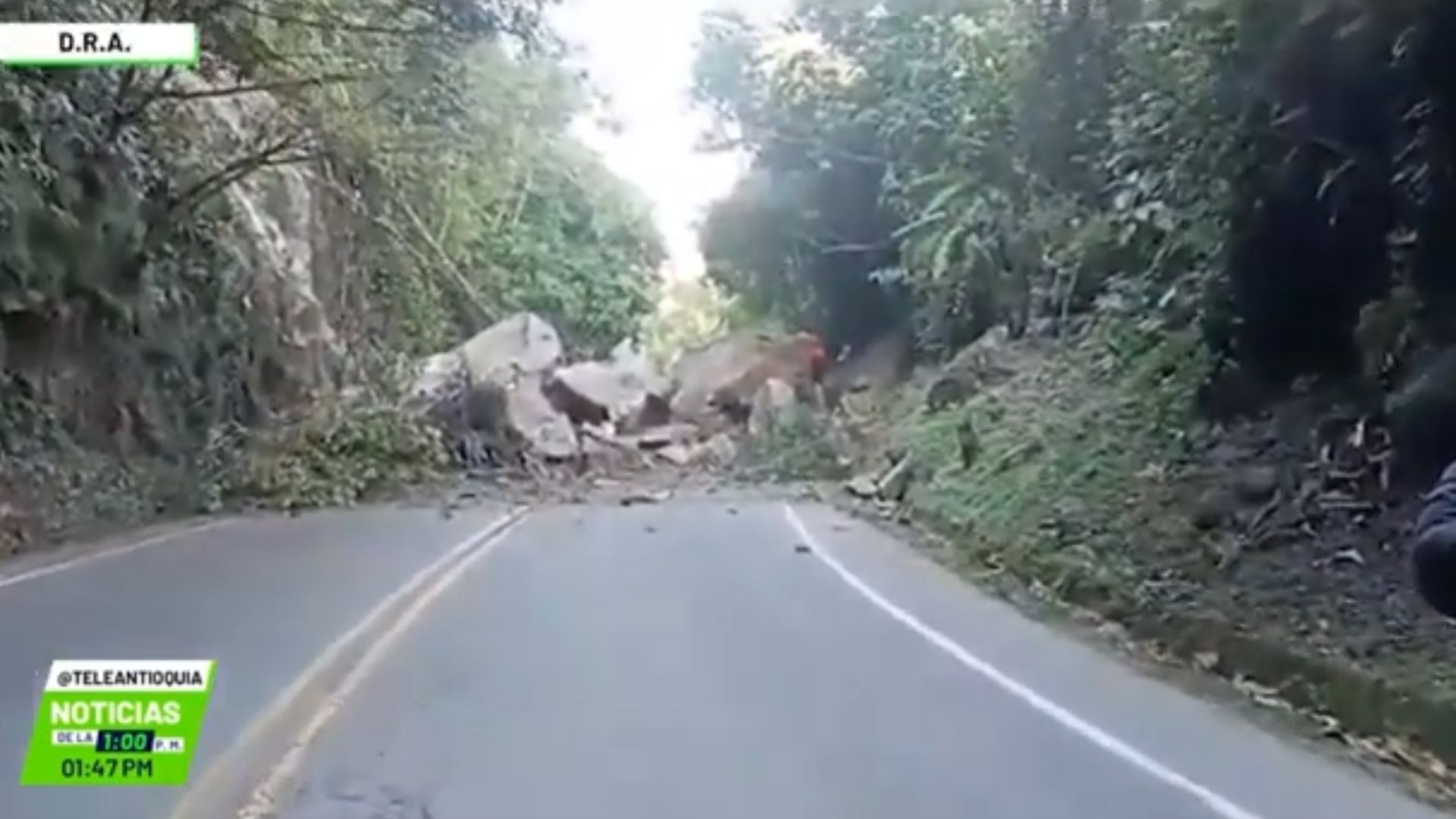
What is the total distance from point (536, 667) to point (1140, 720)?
1.64 meters

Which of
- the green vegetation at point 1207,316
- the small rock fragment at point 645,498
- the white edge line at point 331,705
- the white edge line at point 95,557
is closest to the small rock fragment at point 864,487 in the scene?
the green vegetation at point 1207,316

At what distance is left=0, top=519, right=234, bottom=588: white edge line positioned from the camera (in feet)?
23.0

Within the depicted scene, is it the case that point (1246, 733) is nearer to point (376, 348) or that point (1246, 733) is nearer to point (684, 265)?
point (376, 348)

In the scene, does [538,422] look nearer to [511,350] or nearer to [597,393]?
[511,350]

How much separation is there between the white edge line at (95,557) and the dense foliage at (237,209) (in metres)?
0.88

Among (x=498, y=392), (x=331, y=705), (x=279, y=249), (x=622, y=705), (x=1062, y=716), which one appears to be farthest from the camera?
(x=498, y=392)

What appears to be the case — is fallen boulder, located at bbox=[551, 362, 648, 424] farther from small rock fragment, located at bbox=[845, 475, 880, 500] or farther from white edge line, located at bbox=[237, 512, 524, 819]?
white edge line, located at bbox=[237, 512, 524, 819]

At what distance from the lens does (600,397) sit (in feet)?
63.5

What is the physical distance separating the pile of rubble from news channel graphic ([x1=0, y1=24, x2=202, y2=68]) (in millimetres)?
12482

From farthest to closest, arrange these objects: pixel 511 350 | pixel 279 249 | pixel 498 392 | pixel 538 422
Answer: pixel 511 350 → pixel 538 422 → pixel 498 392 → pixel 279 249

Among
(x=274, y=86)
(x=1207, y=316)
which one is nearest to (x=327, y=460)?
(x=274, y=86)

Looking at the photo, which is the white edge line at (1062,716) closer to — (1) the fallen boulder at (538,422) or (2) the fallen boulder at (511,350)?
(1) the fallen boulder at (538,422)

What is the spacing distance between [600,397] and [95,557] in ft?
37.8

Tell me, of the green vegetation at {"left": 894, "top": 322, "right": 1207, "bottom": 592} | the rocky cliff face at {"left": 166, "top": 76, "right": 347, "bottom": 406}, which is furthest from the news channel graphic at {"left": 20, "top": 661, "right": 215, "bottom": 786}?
the rocky cliff face at {"left": 166, "top": 76, "right": 347, "bottom": 406}
